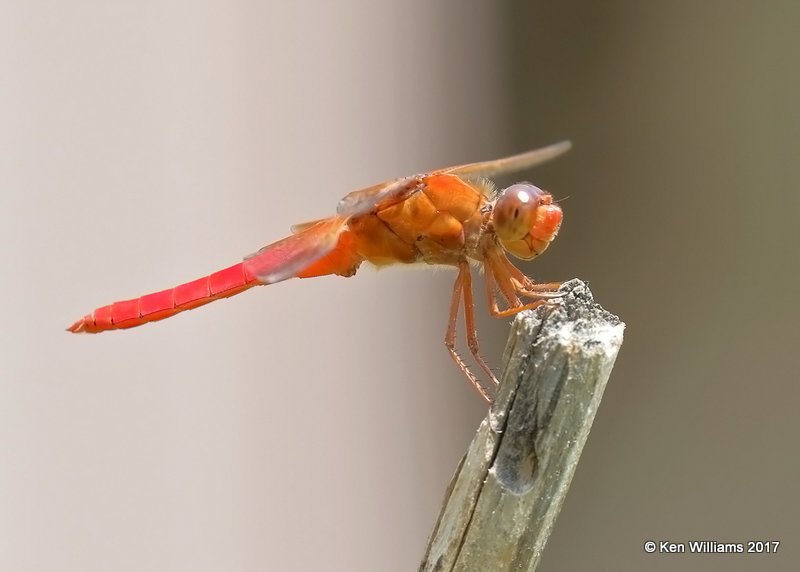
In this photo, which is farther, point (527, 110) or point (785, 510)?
point (527, 110)

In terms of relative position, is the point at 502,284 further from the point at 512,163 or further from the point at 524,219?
the point at 512,163

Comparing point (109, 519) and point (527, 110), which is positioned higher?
point (527, 110)

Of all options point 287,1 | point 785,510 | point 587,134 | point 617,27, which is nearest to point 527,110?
point 587,134

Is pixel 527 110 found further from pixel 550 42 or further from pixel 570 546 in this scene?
pixel 570 546

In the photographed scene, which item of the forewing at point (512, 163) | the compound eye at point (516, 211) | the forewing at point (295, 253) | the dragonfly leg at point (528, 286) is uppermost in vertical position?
the forewing at point (512, 163)

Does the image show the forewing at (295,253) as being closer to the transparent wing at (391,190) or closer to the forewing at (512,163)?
the transparent wing at (391,190)

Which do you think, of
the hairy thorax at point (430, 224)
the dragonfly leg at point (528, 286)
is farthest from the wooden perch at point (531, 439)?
the hairy thorax at point (430, 224)

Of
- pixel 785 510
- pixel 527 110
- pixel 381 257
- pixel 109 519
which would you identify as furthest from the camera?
pixel 527 110
